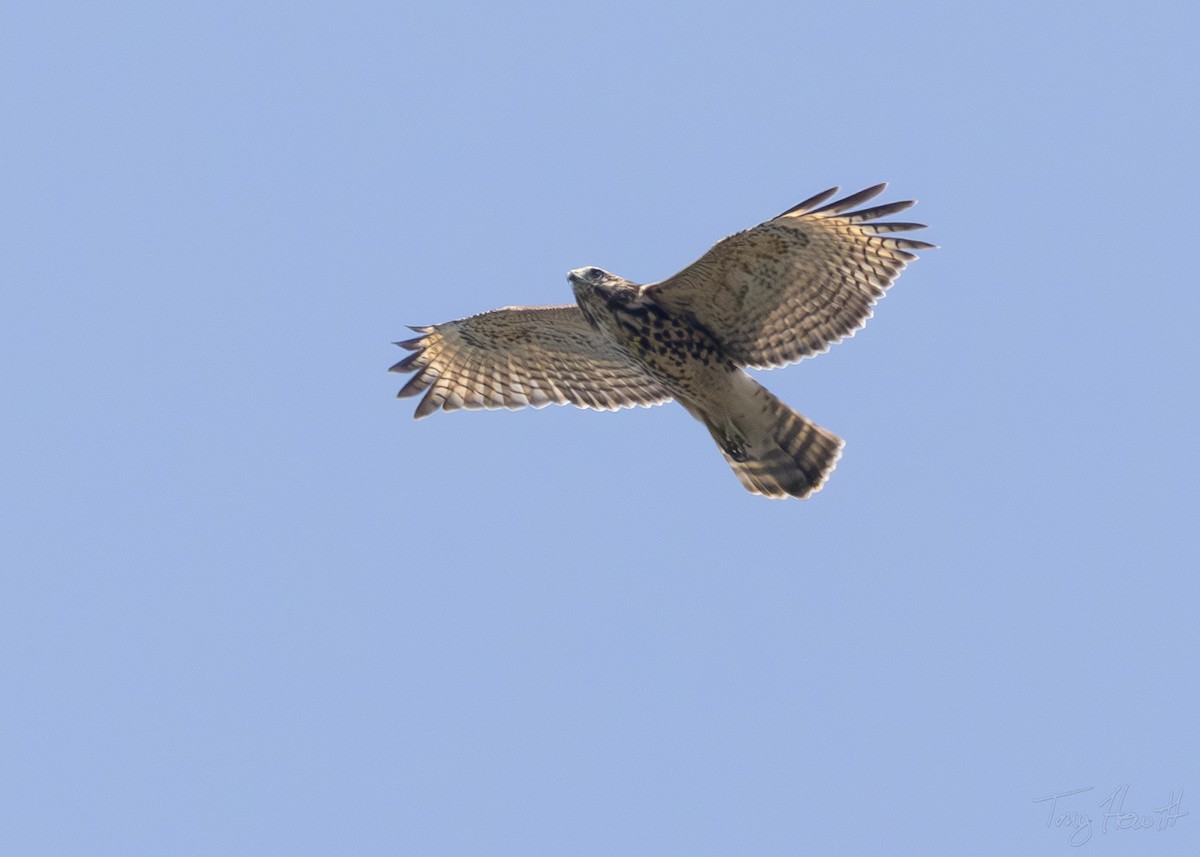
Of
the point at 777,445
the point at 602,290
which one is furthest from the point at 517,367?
the point at 777,445

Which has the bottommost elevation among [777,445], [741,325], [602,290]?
[777,445]

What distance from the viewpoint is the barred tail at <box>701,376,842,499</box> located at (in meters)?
11.6

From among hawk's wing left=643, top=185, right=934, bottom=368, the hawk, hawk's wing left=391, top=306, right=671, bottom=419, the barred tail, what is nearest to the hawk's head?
the hawk

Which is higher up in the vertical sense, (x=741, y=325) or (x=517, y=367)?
(x=517, y=367)

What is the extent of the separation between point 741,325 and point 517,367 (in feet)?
7.64

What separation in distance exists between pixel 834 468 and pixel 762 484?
59 cm

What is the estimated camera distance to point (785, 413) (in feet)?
38.2

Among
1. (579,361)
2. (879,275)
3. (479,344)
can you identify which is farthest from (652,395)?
(879,275)

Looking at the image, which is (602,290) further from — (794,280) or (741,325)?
(794,280)

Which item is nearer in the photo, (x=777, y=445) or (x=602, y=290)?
(x=602, y=290)

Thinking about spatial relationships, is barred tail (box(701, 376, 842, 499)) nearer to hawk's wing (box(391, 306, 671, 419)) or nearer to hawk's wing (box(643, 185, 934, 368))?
hawk's wing (box(643, 185, 934, 368))

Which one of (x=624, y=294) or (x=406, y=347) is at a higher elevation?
(x=406, y=347)

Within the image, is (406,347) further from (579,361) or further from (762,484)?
(762,484)

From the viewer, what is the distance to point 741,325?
11.4 m
